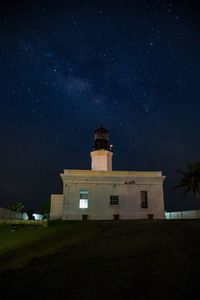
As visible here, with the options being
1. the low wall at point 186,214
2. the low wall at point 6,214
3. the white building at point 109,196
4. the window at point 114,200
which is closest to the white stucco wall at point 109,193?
the white building at point 109,196

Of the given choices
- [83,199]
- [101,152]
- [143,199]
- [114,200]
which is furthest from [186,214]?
[101,152]

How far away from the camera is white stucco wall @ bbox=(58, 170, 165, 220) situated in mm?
24672

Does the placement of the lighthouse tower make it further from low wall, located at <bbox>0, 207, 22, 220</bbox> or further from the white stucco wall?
low wall, located at <bbox>0, 207, 22, 220</bbox>

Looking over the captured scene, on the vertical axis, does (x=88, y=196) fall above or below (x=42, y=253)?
above

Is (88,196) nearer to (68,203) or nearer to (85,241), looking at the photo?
(68,203)

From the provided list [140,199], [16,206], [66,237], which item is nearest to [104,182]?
[140,199]

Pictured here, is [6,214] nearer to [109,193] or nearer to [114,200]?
[109,193]

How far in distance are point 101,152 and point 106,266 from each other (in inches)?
952

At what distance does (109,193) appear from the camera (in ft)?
83.1

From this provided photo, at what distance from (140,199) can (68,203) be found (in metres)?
6.90

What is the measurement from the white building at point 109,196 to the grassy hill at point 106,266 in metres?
11.7

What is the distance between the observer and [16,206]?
54.3 m

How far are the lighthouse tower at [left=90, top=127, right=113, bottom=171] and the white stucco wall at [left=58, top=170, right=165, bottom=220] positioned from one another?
5.97 metres

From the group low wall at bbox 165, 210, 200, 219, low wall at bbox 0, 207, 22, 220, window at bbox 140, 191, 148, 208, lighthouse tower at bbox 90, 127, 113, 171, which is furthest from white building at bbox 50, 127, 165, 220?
lighthouse tower at bbox 90, 127, 113, 171
